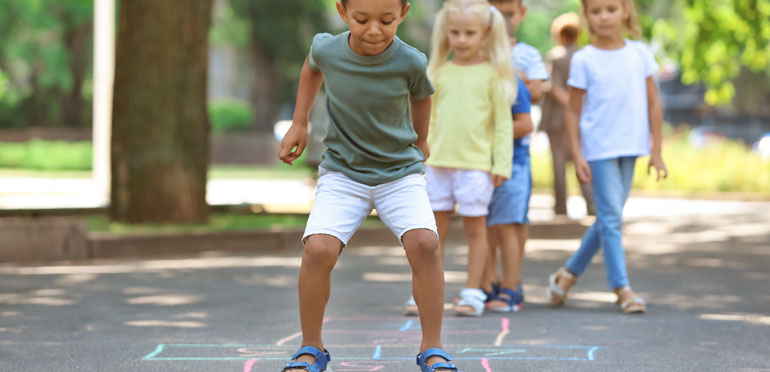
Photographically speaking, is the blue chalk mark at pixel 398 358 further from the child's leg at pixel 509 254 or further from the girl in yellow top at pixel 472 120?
the child's leg at pixel 509 254

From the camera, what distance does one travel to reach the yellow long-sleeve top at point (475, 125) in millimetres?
6371

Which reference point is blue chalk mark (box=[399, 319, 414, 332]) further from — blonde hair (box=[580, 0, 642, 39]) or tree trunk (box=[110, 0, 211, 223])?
tree trunk (box=[110, 0, 211, 223])

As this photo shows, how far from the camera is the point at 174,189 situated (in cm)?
1131

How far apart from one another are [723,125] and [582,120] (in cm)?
6322

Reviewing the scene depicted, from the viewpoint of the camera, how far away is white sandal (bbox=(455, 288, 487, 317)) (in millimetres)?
6453

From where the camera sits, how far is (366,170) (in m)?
4.53

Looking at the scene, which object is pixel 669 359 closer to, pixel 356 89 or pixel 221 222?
pixel 356 89

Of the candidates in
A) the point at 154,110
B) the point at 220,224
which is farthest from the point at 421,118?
the point at 220,224

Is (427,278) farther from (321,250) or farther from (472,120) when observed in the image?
(472,120)

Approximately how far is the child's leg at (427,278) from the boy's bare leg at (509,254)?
237cm

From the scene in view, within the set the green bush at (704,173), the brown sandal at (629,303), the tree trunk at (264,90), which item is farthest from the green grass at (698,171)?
the brown sandal at (629,303)

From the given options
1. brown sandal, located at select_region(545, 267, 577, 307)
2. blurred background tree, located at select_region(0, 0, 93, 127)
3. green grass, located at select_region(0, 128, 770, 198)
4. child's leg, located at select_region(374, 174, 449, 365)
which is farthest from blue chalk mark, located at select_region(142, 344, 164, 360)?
blurred background tree, located at select_region(0, 0, 93, 127)

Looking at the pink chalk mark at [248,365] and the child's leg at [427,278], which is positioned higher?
the child's leg at [427,278]

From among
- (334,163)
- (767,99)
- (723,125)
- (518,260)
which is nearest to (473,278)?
(518,260)
